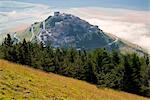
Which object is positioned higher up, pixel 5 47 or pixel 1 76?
pixel 1 76

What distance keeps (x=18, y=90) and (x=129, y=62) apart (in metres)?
86.2

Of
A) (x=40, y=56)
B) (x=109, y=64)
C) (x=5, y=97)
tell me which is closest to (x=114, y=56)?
(x=109, y=64)

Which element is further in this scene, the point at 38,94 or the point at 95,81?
the point at 95,81

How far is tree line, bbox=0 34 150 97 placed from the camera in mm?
104562

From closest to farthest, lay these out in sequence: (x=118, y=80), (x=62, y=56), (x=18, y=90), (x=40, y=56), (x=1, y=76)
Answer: (x=18, y=90), (x=1, y=76), (x=118, y=80), (x=40, y=56), (x=62, y=56)

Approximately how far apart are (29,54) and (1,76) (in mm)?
90798

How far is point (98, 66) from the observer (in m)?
113

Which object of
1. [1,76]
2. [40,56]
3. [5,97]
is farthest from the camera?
[40,56]

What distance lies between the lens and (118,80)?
102 m

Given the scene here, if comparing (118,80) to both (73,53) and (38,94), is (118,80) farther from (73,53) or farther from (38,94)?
(38,94)

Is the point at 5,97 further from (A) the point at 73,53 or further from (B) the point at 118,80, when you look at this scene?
(A) the point at 73,53

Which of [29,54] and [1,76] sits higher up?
[1,76]

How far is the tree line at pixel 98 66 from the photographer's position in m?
105

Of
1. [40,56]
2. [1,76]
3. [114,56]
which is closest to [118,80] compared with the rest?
[114,56]
